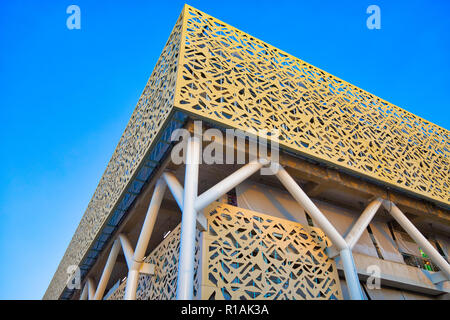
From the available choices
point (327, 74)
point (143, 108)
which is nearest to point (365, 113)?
point (327, 74)

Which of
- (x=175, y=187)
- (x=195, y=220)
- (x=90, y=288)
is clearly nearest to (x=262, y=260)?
(x=195, y=220)

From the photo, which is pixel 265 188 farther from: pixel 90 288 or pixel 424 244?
pixel 90 288

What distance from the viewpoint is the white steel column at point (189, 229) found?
22.4ft

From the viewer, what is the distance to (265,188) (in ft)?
37.3

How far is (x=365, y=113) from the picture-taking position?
1366cm

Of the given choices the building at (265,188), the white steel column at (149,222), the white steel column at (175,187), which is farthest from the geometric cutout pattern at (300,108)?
the white steel column at (149,222)

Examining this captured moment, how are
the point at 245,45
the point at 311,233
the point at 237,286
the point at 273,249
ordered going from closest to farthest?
the point at 237,286 → the point at 273,249 → the point at 311,233 → the point at 245,45

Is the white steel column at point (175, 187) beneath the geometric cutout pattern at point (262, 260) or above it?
above

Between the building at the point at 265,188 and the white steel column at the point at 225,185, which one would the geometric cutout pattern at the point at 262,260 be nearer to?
the building at the point at 265,188

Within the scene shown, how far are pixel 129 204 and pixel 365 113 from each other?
29.1 feet

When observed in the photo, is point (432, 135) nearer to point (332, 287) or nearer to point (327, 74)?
point (327, 74)

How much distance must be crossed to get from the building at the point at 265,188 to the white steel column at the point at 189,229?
3 centimetres

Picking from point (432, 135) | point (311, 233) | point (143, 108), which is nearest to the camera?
point (311, 233)

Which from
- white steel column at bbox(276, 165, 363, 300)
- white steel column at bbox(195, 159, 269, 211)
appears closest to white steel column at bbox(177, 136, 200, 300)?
white steel column at bbox(195, 159, 269, 211)
